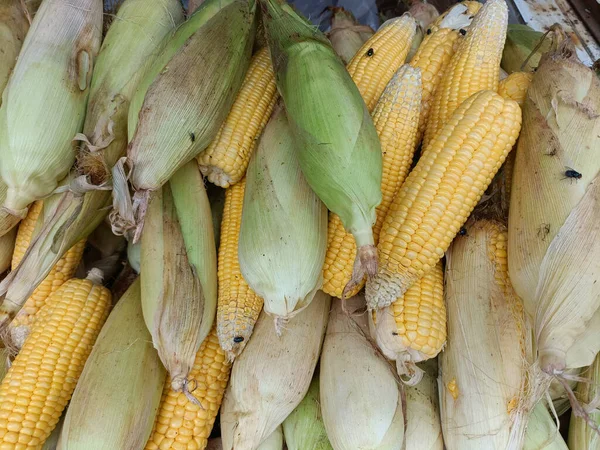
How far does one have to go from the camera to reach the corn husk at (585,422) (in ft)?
3.77

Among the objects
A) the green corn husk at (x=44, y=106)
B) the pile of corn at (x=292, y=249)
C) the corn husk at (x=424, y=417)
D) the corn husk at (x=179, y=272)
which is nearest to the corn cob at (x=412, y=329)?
the pile of corn at (x=292, y=249)

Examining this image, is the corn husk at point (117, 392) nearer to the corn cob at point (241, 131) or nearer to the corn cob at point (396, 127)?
the corn cob at point (241, 131)

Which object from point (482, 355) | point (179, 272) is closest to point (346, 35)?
point (179, 272)

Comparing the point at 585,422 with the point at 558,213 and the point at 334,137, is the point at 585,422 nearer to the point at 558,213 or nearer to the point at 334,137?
the point at 558,213

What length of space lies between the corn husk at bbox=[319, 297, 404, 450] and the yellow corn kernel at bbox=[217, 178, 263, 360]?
228 millimetres

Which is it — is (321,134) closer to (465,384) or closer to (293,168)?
(293,168)

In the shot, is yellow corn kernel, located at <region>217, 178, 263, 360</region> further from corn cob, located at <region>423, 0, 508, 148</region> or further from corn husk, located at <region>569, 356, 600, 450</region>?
corn husk, located at <region>569, 356, 600, 450</region>

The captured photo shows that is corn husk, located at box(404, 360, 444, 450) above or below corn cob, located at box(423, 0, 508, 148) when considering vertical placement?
below

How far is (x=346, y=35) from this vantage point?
1839 millimetres

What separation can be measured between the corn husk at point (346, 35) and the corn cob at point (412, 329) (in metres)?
1.04

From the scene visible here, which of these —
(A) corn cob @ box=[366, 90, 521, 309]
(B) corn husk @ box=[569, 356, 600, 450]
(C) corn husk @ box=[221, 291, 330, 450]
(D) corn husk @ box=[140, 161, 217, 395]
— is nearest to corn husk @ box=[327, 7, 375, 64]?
(A) corn cob @ box=[366, 90, 521, 309]

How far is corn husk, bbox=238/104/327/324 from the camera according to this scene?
1012 mm

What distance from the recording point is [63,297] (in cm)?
124

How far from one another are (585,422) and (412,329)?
1.88 feet
